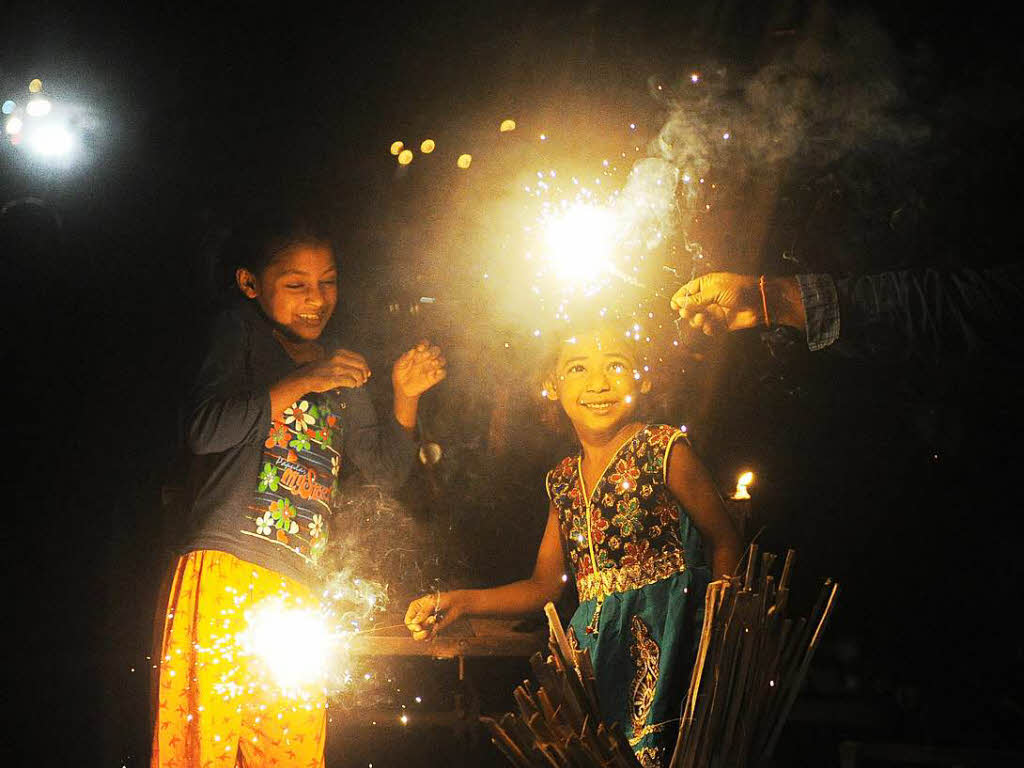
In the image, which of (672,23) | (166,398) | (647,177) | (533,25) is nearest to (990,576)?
(647,177)

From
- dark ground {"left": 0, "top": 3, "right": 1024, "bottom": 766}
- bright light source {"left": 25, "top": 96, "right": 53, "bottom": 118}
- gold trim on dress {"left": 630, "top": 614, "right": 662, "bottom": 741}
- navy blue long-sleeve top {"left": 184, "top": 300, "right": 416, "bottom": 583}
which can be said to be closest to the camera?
gold trim on dress {"left": 630, "top": 614, "right": 662, "bottom": 741}

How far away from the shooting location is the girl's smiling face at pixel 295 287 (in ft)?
11.7

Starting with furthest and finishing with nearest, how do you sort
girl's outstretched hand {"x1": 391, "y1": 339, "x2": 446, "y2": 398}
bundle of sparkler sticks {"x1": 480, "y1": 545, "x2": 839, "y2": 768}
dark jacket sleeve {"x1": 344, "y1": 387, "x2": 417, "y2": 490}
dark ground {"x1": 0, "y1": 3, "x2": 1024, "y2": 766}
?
girl's outstretched hand {"x1": 391, "y1": 339, "x2": 446, "y2": 398}, dark jacket sleeve {"x1": 344, "y1": 387, "x2": 417, "y2": 490}, dark ground {"x1": 0, "y1": 3, "x2": 1024, "y2": 766}, bundle of sparkler sticks {"x1": 480, "y1": 545, "x2": 839, "y2": 768}

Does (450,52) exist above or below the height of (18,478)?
above

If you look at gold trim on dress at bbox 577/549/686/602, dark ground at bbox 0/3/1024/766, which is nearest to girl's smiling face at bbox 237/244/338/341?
dark ground at bbox 0/3/1024/766

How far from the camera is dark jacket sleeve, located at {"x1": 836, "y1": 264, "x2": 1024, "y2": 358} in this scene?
3.26m

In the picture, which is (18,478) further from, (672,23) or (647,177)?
(672,23)

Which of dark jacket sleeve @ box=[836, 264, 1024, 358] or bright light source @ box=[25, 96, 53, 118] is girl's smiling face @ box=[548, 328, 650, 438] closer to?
dark jacket sleeve @ box=[836, 264, 1024, 358]

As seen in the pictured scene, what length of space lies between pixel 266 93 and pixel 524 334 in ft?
4.75

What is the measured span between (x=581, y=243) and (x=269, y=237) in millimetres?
1151

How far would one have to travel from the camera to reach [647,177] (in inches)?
145

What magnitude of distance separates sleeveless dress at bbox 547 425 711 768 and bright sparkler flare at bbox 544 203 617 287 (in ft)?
2.07

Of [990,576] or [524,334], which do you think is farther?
[524,334]

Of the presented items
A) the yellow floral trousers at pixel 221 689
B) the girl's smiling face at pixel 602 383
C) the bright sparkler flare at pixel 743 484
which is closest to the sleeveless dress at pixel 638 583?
the girl's smiling face at pixel 602 383
